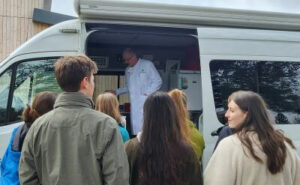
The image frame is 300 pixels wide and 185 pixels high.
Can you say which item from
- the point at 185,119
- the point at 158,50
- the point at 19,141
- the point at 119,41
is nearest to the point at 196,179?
the point at 185,119

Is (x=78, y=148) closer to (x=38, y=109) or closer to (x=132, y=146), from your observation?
(x=132, y=146)

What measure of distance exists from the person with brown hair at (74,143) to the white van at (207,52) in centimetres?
254

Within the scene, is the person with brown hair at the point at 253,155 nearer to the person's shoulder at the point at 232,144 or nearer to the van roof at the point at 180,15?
the person's shoulder at the point at 232,144

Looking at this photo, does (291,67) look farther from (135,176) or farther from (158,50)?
(135,176)

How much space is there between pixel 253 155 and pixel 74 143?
1.14 meters

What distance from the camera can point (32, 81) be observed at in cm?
530

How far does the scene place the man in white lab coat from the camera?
6.17 meters

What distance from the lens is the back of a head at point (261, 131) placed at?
2668 mm

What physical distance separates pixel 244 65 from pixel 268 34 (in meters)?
0.55

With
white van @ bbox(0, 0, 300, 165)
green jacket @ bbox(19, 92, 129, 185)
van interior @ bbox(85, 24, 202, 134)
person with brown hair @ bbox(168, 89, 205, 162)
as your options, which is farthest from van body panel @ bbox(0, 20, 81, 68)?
green jacket @ bbox(19, 92, 129, 185)

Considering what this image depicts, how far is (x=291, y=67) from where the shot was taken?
5.69m

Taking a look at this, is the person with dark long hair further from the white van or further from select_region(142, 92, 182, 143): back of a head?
the white van

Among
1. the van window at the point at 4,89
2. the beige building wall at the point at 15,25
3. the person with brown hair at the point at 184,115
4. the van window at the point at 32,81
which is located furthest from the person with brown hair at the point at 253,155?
the beige building wall at the point at 15,25

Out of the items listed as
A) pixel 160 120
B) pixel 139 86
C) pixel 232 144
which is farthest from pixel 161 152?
pixel 139 86
